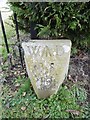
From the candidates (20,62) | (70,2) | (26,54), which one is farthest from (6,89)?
(70,2)

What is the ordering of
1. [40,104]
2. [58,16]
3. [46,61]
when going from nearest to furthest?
[58,16], [46,61], [40,104]

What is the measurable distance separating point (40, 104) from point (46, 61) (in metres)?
0.46

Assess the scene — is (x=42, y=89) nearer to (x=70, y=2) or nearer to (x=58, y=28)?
(x=58, y=28)

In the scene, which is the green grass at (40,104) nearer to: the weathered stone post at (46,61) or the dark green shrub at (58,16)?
the weathered stone post at (46,61)

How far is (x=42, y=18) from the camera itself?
195cm

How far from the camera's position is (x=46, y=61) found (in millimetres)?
1969

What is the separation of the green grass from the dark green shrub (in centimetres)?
58

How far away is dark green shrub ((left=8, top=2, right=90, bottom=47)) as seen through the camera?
5.98ft

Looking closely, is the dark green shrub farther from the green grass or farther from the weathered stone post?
the green grass

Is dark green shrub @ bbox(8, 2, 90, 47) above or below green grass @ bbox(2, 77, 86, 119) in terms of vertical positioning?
above

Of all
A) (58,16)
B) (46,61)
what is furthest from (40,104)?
(58,16)

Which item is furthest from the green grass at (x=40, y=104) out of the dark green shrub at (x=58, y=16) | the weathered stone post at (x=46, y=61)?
the dark green shrub at (x=58, y=16)

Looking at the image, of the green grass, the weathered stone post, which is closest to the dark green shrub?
the weathered stone post

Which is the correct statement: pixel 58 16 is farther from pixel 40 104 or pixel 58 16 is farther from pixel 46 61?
pixel 40 104
